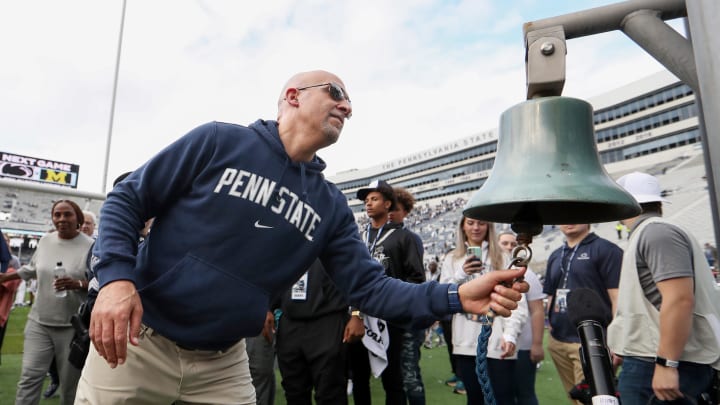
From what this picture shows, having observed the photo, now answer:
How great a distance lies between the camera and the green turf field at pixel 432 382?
17.6ft

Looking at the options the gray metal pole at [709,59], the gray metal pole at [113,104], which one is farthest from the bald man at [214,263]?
the gray metal pole at [113,104]

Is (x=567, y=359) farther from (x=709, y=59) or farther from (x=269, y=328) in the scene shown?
(x=709, y=59)

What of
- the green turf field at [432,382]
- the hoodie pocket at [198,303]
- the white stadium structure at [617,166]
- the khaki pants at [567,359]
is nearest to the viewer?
the hoodie pocket at [198,303]

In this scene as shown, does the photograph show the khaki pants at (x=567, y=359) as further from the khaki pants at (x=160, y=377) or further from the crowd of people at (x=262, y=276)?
the khaki pants at (x=160, y=377)

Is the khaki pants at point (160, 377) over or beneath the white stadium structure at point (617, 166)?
beneath

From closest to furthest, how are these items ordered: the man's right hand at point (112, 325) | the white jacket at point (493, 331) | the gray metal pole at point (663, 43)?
the gray metal pole at point (663, 43)
the man's right hand at point (112, 325)
the white jacket at point (493, 331)

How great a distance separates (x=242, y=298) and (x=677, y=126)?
48829 mm

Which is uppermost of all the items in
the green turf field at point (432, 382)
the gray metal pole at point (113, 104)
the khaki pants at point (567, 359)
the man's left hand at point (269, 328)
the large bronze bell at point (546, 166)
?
the gray metal pole at point (113, 104)

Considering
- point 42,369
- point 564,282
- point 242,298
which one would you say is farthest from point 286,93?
point 42,369

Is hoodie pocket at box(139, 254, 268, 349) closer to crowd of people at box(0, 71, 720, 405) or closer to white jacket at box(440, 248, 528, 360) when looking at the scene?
crowd of people at box(0, 71, 720, 405)

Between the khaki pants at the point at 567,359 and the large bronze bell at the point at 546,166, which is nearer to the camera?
the large bronze bell at the point at 546,166

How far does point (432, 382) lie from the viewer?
6477mm

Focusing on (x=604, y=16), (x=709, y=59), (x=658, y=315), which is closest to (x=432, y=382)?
(x=658, y=315)

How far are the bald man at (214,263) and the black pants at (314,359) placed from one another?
1479 mm
